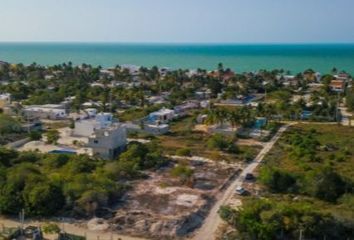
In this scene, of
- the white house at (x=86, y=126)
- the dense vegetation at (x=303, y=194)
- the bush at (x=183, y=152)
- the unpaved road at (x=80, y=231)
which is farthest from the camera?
the white house at (x=86, y=126)

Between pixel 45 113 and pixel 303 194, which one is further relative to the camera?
pixel 45 113

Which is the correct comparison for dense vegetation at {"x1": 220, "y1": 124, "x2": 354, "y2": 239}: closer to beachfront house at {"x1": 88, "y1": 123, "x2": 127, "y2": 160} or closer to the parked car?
the parked car

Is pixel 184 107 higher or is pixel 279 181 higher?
pixel 279 181

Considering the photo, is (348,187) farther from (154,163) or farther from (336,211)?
(154,163)

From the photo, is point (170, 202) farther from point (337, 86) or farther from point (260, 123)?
point (337, 86)

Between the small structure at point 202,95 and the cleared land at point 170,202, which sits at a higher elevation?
the small structure at point 202,95

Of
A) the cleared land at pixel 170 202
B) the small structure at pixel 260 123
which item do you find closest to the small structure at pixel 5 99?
the small structure at pixel 260 123

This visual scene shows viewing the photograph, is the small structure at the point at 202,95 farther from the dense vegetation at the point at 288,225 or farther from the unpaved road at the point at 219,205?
the dense vegetation at the point at 288,225

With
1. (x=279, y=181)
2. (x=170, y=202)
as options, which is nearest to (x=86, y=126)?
(x=170, y=202)
